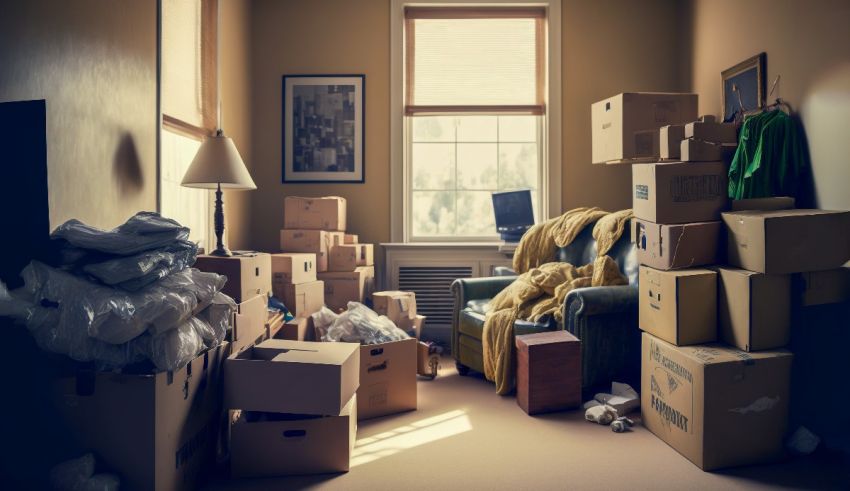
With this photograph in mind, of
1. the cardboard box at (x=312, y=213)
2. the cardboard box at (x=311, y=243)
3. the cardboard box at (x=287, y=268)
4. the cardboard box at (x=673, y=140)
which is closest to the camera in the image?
the cardboard box at (x=673, y=140)

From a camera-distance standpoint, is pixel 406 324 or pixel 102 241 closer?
pixel 102 241

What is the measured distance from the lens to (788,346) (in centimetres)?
270

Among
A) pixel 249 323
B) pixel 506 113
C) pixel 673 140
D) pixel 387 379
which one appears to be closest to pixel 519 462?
pixel 387 379

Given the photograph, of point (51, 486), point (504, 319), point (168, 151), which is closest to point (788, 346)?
point (504, 319)

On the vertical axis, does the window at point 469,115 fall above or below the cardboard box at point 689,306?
above

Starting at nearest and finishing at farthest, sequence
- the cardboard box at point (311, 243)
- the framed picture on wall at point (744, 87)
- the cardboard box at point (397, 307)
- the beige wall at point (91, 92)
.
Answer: the beige wall at point (91, 92), the framed picture on wall at point (744, 87), the cardboard box at point (397, 307), the cardboard box at point (311, 243)

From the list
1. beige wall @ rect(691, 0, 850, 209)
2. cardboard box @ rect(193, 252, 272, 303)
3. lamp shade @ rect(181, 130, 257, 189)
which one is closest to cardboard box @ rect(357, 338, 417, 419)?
cardboard box @ rect(193, 252, 272, 303)

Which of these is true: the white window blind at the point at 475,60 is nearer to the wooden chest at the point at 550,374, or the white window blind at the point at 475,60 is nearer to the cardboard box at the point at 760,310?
the wooden chest at the point at 550,374

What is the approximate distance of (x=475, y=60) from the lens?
5.05 m

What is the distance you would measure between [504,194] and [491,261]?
1.68ft

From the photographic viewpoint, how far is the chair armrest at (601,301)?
3.28 metres

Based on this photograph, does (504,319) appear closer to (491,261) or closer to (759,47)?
(491,261)

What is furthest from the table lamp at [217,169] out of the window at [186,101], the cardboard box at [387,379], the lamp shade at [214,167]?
the cardboard box at [387,379]

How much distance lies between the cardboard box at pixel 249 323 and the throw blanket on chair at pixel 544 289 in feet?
4.08
